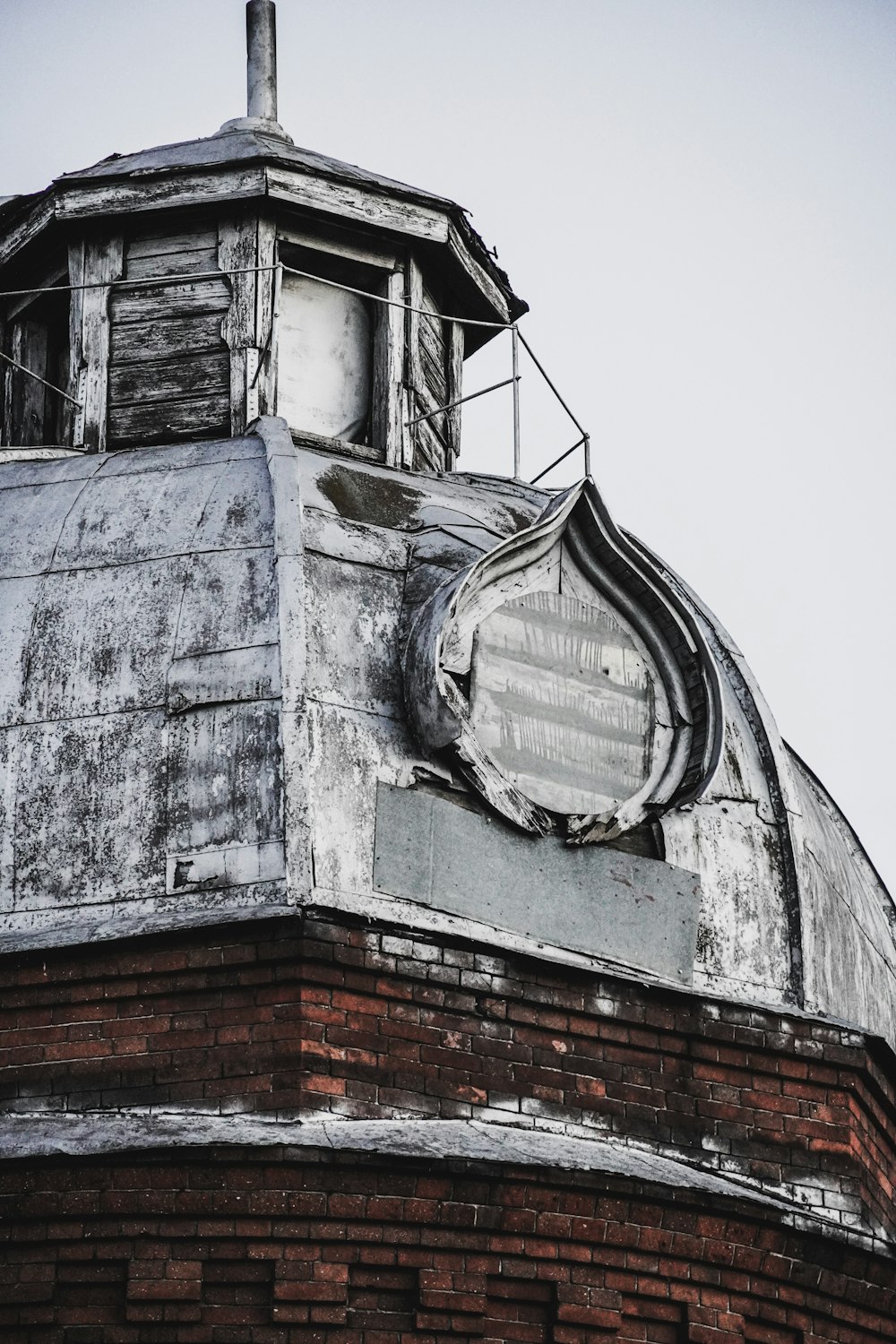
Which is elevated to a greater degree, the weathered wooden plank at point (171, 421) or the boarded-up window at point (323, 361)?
the boarded-up window at point (323, 361)

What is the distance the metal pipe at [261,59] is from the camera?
1780 cm

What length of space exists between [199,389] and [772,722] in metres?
4.09

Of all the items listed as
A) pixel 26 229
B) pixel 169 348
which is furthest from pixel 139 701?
pixel 26 229

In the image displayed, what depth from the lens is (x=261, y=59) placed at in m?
18.0

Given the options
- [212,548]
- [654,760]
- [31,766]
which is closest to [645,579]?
[654,760]

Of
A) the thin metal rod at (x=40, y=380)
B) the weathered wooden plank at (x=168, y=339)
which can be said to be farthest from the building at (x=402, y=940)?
the weathered wooden plank at (x=168, y=339)

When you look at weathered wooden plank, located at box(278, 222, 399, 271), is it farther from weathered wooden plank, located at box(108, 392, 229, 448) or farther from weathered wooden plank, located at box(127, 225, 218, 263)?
weathered wooden plank, located at box(108, 392, 229, 448)

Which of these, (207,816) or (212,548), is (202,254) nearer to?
(212,548)

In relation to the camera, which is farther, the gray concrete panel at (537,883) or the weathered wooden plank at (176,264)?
the weathered wooden plank at (176,264)

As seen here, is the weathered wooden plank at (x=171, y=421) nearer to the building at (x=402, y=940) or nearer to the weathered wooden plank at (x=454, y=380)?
the building at (x=402, y=940)

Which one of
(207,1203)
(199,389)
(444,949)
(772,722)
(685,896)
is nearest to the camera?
(207,1203)

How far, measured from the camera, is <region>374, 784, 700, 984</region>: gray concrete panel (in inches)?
508

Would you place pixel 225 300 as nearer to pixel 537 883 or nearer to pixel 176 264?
pixel 176 264

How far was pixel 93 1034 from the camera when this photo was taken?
1269 cm
